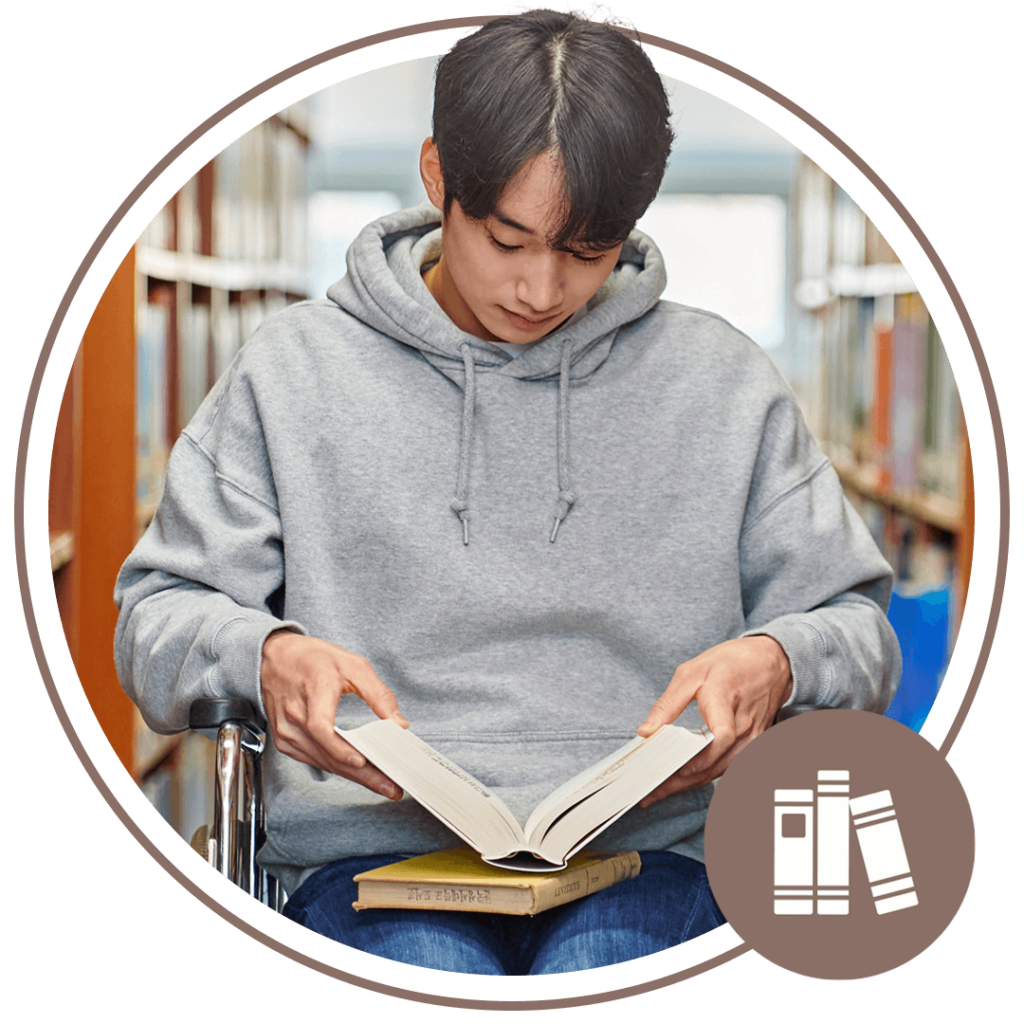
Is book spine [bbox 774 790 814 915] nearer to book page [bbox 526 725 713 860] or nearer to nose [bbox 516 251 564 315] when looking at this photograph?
book page [bbox 526 725 713 860]

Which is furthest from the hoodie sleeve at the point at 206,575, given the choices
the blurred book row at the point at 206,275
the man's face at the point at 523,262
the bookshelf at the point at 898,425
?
the bookshelf at the point at 898,425

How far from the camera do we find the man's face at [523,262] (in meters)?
0.88

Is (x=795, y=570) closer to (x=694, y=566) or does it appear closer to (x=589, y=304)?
(x=694, y=566)

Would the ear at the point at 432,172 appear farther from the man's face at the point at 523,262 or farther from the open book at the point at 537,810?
the open book at the point at 537,810

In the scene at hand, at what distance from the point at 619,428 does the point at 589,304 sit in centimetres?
14

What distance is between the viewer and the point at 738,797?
76 cm

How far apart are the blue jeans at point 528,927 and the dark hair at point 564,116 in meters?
0.54

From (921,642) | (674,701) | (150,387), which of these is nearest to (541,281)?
(674,701)

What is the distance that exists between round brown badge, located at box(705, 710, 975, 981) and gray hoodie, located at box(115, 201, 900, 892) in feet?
0.66

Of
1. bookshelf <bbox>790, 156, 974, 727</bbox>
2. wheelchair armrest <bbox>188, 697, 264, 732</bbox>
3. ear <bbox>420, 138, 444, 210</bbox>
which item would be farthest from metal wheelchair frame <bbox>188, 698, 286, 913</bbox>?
bookshelf <bbox>790, 156, 974, 727</bbox>

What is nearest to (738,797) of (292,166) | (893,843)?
(893,843)

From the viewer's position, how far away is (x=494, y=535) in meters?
1.02

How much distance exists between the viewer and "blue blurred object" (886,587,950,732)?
6.38 feet

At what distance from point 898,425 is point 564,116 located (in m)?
1.41
